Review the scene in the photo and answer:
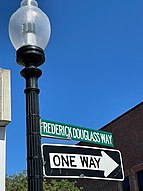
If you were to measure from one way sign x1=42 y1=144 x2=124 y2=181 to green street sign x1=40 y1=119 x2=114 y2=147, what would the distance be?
0.18 metres

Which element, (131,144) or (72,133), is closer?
(72,133)

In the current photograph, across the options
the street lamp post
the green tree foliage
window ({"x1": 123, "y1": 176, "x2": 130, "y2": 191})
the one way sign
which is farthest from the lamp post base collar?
window ({"x1": 123, "y1": 176, "x2": 130, "y2": 191})

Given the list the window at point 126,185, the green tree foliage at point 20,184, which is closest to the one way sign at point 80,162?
the green tree foliage at point 20,184

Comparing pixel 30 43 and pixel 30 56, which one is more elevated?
pixel 30 43

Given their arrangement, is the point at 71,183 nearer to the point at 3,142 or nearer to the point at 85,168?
the point at 3,142

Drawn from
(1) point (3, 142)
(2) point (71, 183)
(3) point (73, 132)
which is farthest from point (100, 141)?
(2) point (71, 183)

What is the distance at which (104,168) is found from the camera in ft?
14.9

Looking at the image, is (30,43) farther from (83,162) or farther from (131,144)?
(131,144)

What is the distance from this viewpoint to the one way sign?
414cm

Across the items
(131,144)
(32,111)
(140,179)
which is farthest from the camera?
(131,144)

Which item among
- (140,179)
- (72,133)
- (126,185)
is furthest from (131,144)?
(72,133)

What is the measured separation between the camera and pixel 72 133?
466 centimetres

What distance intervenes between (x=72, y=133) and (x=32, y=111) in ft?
3.40

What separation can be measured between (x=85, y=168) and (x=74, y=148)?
0.27 meters
